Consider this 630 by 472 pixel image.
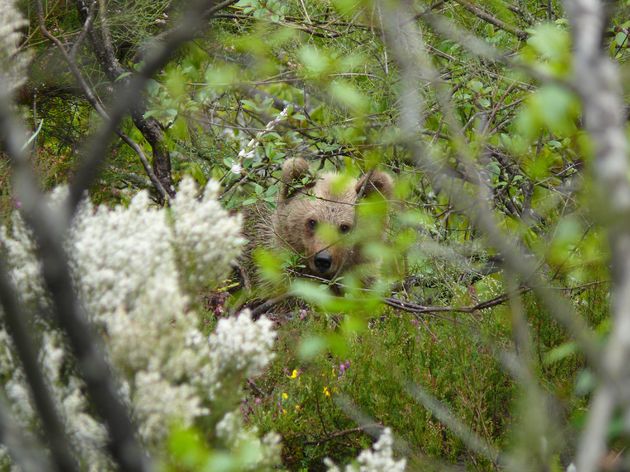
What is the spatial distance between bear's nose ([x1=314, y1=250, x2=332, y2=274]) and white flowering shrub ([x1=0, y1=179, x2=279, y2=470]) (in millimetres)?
4818

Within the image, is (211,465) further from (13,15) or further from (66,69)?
(66,69)

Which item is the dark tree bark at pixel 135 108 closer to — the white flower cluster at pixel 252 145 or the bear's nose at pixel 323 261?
the white flower cluster at pixel 252 145

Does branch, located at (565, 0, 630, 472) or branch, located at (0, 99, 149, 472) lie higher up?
branch, located at (0, 99, 149, 472)

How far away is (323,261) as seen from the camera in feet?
23.1

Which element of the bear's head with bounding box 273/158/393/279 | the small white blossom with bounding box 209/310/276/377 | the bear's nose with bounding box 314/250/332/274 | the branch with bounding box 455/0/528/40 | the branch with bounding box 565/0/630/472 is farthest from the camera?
the bear's head with bounding box 273/158/393/279

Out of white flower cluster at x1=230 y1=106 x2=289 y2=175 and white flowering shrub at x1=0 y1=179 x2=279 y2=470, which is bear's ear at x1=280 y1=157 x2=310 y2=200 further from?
white flowering shrub at x1=0 y1=179 x2=279 y2=470

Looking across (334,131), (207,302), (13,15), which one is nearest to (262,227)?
(207,302)

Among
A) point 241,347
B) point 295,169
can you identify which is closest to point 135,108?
point 295,169

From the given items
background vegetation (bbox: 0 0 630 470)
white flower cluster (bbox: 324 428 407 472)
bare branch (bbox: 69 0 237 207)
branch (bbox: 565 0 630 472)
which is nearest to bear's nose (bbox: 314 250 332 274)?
background vegetation (bbox: 0 0 630 470)

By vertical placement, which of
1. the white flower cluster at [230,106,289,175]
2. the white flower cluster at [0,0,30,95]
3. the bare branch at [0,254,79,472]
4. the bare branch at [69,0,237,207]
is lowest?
the bare branch at [0,254,79,472]

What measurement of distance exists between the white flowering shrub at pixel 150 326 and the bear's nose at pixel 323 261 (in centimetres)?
482

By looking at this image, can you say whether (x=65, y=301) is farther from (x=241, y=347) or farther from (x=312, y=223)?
(x=312, y=223)

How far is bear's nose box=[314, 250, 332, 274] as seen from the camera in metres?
7.04

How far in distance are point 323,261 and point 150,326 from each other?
522 cm
